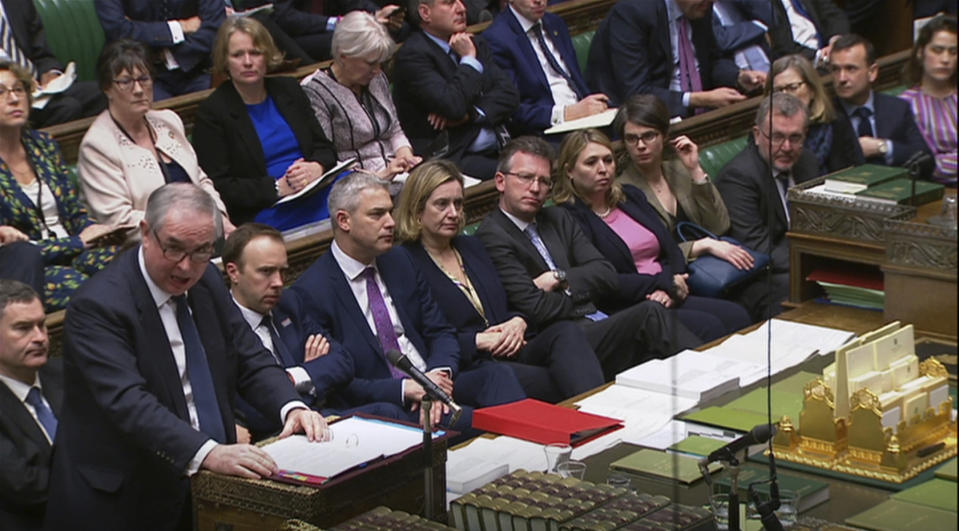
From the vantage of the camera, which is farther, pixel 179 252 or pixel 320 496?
pixel 179 252

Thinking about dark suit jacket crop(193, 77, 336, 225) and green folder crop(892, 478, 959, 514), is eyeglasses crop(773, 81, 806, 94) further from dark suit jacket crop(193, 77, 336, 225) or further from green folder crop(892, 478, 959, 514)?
dark suit jacket crop(193, 77, 336, 225)

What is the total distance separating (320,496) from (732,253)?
2414 millimetres

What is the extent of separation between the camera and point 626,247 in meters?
4.77

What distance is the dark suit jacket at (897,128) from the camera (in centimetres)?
213

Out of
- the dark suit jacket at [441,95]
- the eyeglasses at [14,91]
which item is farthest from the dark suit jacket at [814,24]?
the dark suit jacket at [441,95]

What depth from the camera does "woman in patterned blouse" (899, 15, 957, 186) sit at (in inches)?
70.0

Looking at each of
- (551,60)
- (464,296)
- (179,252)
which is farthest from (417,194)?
(551,60)

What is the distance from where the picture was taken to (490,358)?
14.1 feet

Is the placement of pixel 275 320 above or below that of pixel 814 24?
below

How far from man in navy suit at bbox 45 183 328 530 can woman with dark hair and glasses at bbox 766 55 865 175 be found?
1044 mm

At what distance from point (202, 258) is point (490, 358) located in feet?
4.85

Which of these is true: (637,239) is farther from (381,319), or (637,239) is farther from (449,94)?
(381,319)

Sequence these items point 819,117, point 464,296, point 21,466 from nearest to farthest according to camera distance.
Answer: point 819,117
point 21,466
point 464,296

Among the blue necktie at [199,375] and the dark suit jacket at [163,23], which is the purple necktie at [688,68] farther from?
the blue necktie at [199,375]
